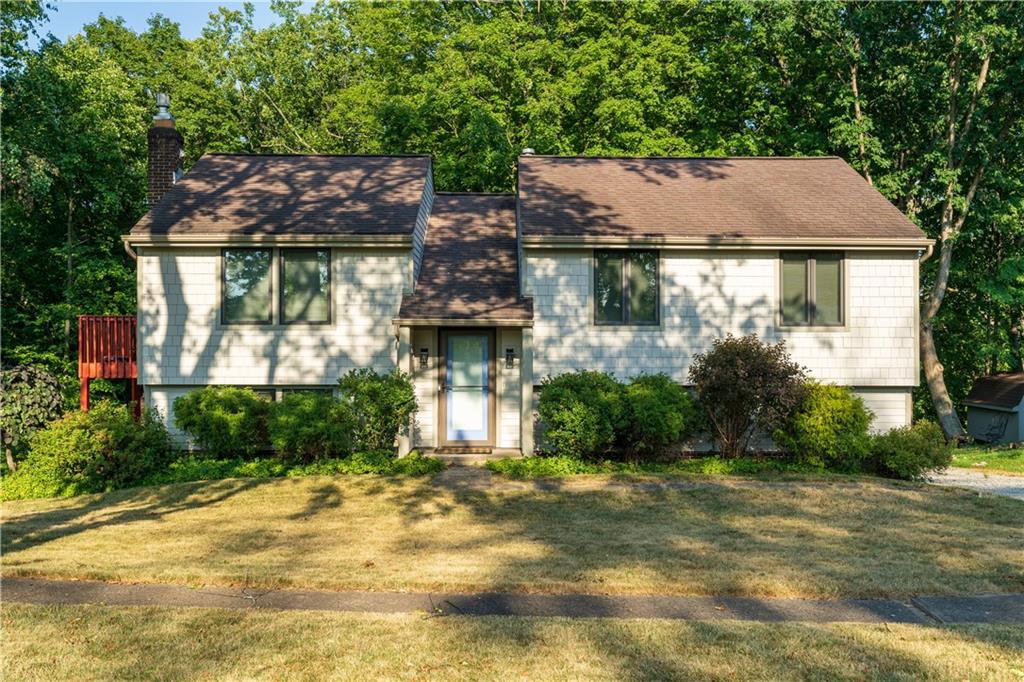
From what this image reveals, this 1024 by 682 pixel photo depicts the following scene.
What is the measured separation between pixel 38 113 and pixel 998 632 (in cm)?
2397

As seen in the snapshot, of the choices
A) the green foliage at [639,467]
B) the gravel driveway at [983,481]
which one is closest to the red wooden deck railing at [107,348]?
the green foliage at [639,467]

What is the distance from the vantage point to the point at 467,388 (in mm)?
15523

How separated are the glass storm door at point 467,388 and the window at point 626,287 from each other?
97.8 inches

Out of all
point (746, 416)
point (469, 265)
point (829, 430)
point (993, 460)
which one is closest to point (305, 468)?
point (469, 265)

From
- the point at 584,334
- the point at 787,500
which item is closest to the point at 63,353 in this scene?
the point at 584,334

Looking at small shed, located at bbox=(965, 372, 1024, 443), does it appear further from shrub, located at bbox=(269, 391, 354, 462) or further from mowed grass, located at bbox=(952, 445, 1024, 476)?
shrub, located at bbox=(269, 391, 354, 462)

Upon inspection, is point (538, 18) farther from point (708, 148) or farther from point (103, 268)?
point (103, 268)

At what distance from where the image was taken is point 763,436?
15.2 m

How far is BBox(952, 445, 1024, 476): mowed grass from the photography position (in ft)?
54.7

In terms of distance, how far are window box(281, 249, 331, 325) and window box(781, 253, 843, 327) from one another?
911cm

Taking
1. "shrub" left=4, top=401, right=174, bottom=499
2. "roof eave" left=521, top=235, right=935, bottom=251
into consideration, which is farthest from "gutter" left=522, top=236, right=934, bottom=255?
"shrub" left=4, top=401, right=174, bottom=499

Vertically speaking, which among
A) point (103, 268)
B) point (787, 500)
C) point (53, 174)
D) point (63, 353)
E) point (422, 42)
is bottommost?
point (787, 500)

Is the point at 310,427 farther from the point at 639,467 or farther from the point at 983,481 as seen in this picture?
the point at 983,481

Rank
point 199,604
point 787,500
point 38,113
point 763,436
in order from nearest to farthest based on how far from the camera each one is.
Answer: point 199,604
point 787,500
point 763,436
point 38,113
